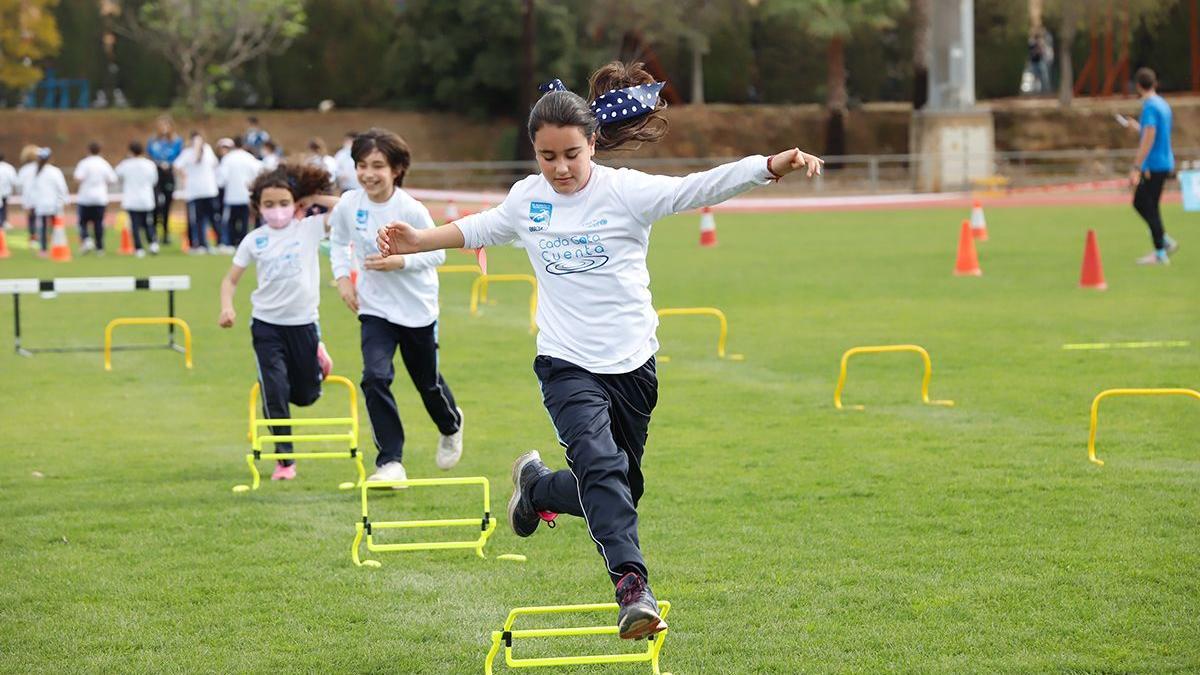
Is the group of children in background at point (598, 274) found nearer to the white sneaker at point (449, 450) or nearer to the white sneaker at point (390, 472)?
the white sneaker at point (390, 472)

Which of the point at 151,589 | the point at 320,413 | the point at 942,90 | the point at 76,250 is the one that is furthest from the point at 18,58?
the point at 151,589

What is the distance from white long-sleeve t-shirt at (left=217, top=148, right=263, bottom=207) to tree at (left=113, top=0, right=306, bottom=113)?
20223mm

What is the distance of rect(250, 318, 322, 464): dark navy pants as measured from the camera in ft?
31.0

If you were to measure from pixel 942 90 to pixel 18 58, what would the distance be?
87.3ft

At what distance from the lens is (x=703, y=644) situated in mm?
6098

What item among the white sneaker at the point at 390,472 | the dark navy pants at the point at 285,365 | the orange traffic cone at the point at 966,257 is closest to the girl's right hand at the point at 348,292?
the dark navy pants at the point at 285,365

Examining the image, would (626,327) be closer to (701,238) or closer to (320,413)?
(320,413)

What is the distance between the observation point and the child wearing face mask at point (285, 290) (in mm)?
9461

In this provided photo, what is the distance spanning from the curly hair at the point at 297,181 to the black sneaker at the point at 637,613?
4.85 meters

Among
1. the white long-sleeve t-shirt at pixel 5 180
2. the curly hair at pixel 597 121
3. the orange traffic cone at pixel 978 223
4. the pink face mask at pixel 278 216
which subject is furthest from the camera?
the white long-sleeve t-shirt at pixel 5 180

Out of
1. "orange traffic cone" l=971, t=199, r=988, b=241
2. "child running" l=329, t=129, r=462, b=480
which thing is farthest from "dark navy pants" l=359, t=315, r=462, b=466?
"orange traffic cone" l=971, t=199, r=988, b=241

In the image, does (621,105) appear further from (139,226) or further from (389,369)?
(139,226)

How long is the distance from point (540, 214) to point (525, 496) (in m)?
1.20

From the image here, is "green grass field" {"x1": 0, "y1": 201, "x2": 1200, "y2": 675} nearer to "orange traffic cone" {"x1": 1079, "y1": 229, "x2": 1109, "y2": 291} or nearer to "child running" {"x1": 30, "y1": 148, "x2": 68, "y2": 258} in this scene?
"orange traffic cone" {"x1": 1079, "y1": 229, "x2": 1109, "y2": 291}
